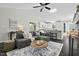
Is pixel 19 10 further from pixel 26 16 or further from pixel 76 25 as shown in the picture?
pixel 76 25

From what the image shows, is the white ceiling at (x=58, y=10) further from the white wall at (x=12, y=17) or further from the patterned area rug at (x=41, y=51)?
the patterned area rug at (x=41, y=51)

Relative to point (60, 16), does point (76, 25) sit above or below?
below

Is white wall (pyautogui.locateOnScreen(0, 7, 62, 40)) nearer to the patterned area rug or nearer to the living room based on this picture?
the living room

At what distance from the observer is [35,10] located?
204cm

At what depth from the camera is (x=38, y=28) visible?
6.81 ft

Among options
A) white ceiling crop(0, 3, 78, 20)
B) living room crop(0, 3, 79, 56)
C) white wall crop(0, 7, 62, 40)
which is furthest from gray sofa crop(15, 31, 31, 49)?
white ceiling crop(0, 3, 78, 20)

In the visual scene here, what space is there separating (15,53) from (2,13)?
0.64 m

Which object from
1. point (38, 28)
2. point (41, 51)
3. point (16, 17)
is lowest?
point (41, 51)

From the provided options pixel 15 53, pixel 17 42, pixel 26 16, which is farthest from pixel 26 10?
pixel 15 53

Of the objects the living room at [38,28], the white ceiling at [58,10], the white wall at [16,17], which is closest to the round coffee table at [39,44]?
the living room at [38,28]

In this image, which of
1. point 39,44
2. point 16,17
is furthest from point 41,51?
point 16,17

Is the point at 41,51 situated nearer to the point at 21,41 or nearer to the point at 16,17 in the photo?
the point at 21,41

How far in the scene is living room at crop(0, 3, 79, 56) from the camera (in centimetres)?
203

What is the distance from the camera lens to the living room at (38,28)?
2.03 meters
